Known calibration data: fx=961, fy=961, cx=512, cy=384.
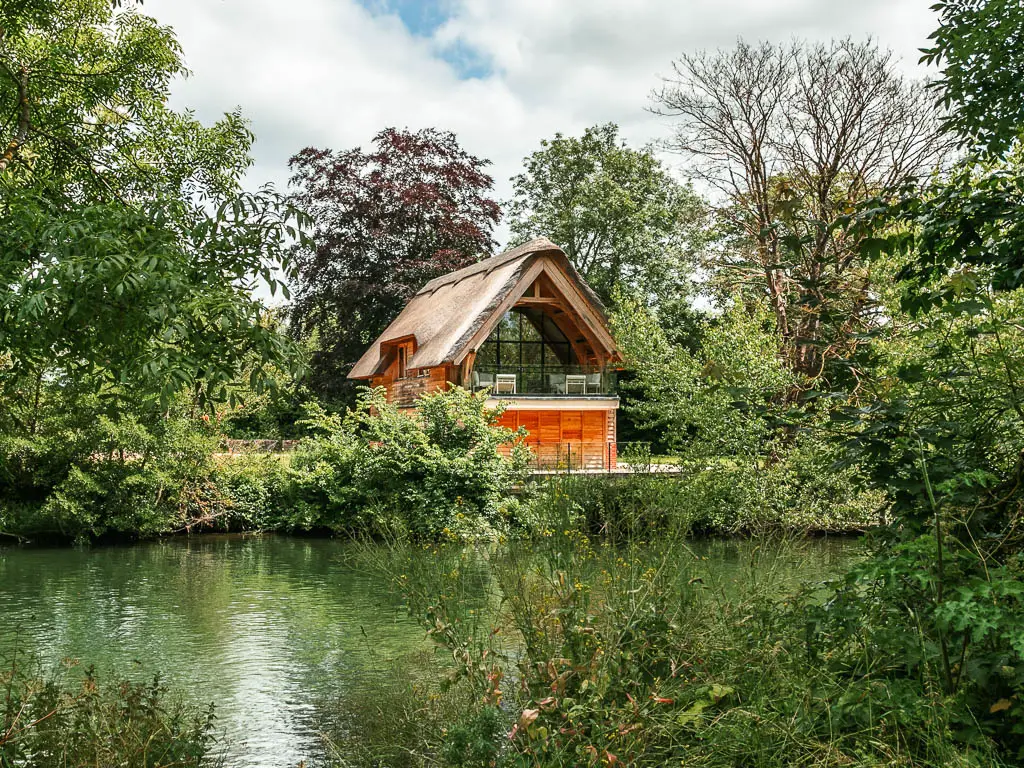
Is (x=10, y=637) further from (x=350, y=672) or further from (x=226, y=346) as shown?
(x=226, y=346)

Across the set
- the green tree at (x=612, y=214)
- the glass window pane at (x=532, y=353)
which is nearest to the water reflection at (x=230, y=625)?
the glass window pane at (x=532, y=353)

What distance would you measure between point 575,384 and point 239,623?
51.7 ft

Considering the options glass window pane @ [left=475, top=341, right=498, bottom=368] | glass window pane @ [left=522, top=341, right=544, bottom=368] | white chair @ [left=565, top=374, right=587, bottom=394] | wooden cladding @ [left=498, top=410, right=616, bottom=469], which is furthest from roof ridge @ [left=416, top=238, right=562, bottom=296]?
wooden cladding @ [left=498, top=410, right=616, bottom=469]

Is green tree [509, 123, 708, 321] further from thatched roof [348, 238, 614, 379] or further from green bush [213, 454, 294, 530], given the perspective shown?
green bush [213, 454, 294, 530]

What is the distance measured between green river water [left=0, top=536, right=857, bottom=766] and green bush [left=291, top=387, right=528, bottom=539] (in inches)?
71.0

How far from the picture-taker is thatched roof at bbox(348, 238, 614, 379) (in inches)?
890

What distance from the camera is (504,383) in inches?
990

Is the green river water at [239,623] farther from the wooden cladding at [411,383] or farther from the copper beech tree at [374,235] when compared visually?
the copper beech tree at [374,235]

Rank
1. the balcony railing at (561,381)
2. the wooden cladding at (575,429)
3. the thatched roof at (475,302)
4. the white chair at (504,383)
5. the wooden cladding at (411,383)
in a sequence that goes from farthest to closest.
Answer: the wooden cladding at (575,429) < the balcony railing at (561,381) < the white chair at (504,383) < the wooden cladding at (411,383) < the thatched roof at (475,302)

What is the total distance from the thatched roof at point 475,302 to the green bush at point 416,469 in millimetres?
3079

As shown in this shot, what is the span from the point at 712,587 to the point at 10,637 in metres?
8.68

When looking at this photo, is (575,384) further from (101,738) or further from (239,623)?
(101,738)

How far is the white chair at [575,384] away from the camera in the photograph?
25578mm

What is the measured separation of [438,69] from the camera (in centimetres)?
1950
